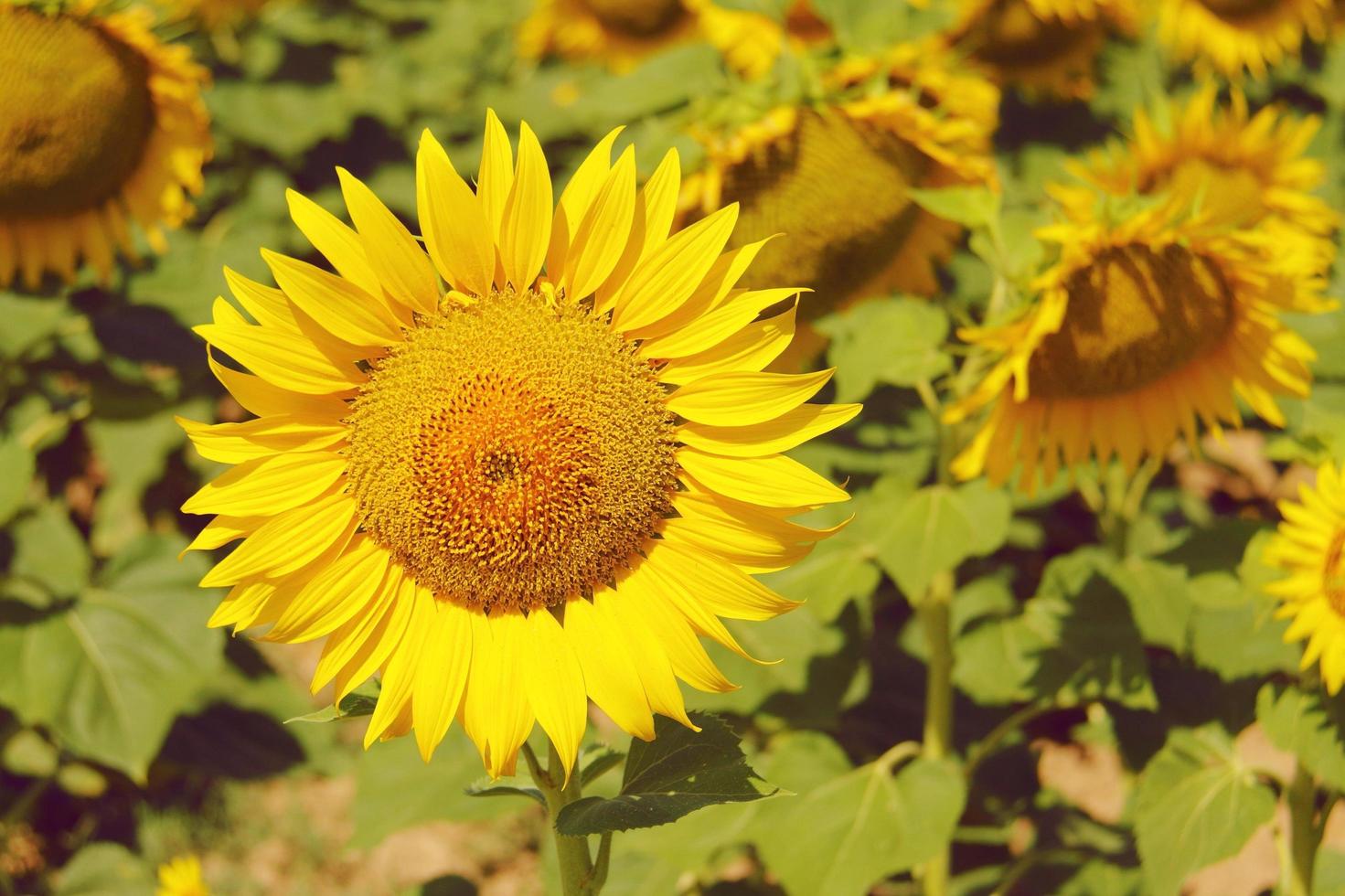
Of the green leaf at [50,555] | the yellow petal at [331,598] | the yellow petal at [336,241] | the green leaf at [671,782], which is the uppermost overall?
the yellow petal at [336,241]

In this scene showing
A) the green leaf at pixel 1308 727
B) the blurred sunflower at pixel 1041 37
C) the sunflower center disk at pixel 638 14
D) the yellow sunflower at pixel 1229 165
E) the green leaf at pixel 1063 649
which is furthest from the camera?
the sunflower center disk at pixel 638 14

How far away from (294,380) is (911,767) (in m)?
1.33

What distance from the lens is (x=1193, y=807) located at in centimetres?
216

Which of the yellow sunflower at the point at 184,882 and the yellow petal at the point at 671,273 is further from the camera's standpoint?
the yellow sunflower at the point at 184,882

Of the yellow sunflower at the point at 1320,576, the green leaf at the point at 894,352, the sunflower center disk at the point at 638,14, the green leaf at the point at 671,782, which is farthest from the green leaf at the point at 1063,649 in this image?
the sunflower center disk at the point at 638,14

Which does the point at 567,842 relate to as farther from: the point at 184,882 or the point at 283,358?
the point at 184,882

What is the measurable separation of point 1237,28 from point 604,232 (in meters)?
3.09

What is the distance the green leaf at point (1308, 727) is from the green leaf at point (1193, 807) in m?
0.18

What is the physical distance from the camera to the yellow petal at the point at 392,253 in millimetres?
1434

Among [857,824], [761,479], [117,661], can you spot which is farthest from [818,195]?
[117,661]

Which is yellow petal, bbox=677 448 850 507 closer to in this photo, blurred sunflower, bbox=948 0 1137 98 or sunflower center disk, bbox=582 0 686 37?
blurred sunflower, bbox=948 0 1137 98

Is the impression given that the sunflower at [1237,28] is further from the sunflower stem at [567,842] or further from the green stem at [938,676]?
the sunflower stem at [567,842]

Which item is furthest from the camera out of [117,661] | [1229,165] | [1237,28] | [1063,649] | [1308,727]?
[1237,28]

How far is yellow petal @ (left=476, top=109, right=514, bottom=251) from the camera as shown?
1446 mm
